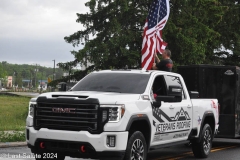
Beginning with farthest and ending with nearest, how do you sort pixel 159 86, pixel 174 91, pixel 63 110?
pixel 159 86 < pixel 174 91 < pixel 63 110

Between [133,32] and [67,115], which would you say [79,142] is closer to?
[67,115]

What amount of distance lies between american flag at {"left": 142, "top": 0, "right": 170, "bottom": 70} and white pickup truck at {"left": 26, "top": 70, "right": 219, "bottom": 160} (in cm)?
855

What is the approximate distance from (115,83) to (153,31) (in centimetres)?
1006

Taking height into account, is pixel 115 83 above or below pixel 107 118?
above

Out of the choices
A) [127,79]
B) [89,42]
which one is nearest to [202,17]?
[89,42]

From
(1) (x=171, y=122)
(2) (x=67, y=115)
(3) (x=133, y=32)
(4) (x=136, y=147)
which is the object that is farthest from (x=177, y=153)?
(3) (x=133, y=32)

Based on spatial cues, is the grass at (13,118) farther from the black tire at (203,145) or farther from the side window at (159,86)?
the side window at (159,86)

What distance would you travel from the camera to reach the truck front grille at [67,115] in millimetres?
8766

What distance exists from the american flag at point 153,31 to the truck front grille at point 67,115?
10.3 meters

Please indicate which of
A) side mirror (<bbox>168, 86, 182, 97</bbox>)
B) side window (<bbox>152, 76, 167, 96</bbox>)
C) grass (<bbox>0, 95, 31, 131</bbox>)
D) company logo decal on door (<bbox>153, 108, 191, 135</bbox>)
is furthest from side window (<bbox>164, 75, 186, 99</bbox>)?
grass (<bbox>0, 95, 31, 131</bbox>)

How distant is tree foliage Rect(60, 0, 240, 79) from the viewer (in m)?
32.5

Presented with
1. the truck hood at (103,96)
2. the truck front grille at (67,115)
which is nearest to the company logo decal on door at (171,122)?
the truck hood at (103,96)

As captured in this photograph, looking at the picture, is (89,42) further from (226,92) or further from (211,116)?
(211,116)

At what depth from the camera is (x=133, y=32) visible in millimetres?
32969
